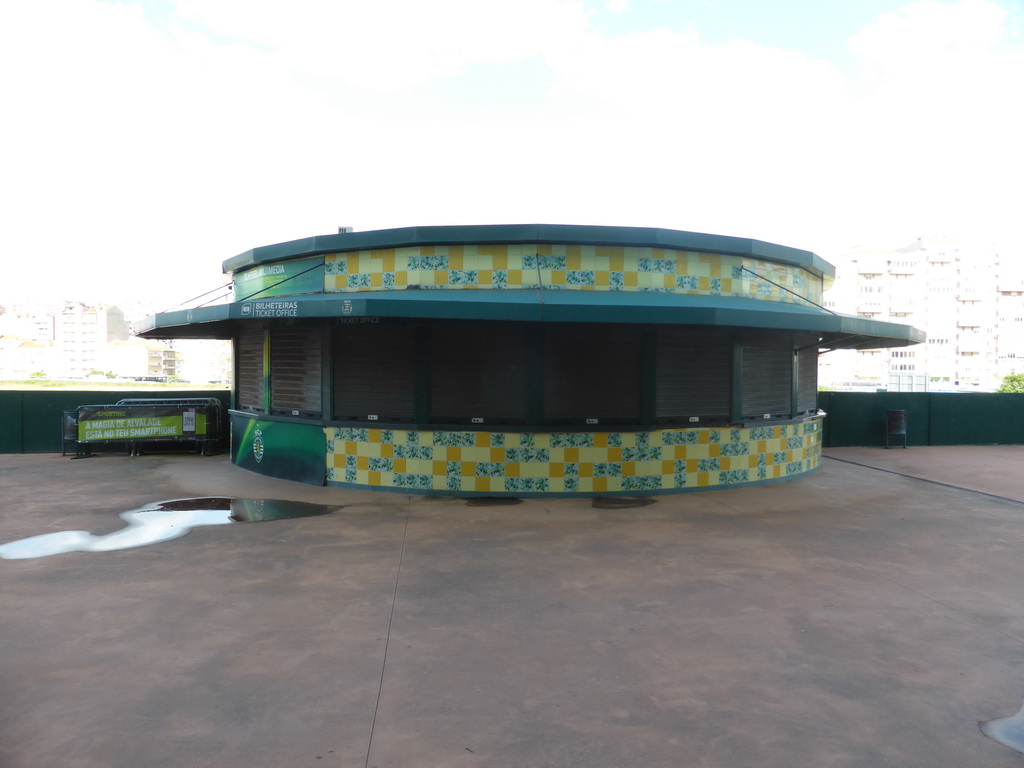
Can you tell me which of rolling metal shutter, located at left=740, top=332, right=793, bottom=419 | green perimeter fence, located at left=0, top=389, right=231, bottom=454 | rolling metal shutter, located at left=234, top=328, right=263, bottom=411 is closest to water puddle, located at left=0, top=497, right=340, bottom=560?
rolling metal shutter, located at left=234, top=328, right=263, bottom=411

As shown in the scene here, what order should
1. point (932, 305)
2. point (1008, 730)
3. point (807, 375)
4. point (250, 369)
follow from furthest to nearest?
point (932, 305)
point (807, 375)
point (250, 369)
point (1008, 730)

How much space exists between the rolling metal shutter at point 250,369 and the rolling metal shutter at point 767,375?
27.4ft

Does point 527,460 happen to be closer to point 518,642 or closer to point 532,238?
point 532,238

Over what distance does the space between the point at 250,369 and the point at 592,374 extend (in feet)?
21.5

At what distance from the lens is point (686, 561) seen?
6.93m

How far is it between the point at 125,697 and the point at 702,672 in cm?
357

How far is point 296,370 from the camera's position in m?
11.2

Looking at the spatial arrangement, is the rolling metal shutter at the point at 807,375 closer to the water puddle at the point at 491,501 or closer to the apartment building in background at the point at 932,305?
the water puddle at the point at 491,501

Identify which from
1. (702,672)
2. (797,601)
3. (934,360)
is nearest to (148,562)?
(702,672)

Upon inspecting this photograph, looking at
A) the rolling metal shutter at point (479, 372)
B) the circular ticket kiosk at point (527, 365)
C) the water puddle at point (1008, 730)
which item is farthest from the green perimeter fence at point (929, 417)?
the water puddle at point (1008, 730)

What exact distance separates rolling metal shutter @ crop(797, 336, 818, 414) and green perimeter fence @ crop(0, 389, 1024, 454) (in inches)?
173

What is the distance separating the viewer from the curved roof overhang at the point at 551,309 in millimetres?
8352

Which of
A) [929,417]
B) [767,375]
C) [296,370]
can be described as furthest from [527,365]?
[929,417]

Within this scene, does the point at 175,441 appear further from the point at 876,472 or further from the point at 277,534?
the point at 876,472
